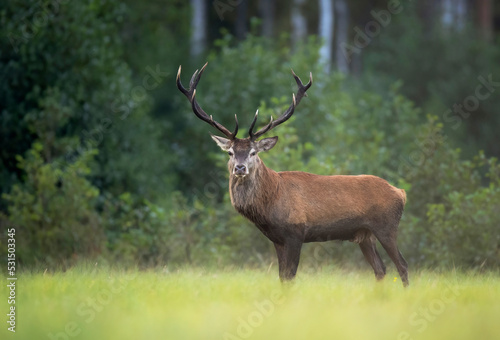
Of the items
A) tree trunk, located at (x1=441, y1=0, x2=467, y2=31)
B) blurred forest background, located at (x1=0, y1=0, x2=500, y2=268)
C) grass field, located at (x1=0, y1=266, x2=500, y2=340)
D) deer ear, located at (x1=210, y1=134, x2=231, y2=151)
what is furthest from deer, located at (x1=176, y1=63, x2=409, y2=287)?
tree trunk, located at (x1=441, y1=0, x2=467, y2=31)

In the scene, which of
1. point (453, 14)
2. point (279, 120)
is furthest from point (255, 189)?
point (453, 14)

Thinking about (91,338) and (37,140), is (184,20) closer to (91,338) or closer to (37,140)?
(37,140)

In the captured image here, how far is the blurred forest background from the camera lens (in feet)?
41.4

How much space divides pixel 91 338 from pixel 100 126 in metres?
11.3

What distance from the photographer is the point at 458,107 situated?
2614 cm

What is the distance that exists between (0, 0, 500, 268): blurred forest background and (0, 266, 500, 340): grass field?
3.06 meters

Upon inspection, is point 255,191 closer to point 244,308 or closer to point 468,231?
point 244,308

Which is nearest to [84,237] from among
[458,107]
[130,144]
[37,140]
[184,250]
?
[184,250]

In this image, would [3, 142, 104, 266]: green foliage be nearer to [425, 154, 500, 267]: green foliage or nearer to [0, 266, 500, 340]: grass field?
[0, 266, 500, 340]: grass field

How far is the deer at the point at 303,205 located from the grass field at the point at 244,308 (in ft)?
1.53

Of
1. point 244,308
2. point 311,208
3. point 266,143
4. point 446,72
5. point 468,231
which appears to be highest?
Answer: point 266,143

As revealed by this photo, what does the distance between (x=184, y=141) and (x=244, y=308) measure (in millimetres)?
15936

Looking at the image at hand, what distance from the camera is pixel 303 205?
8.91 metres

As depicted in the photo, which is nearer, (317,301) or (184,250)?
(317,301)
